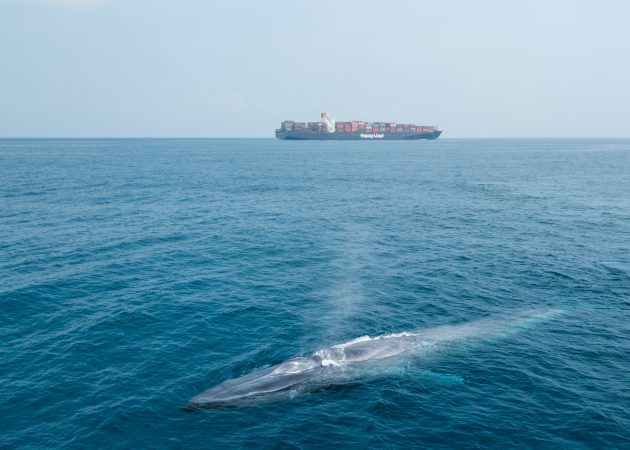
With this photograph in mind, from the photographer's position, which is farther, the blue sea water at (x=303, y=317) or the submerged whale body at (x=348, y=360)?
the submerged whale body at (x=348, y=360)

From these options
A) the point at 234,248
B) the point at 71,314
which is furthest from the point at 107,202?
the point at 71,314

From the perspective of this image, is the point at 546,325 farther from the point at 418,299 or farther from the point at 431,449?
the point at 431,449

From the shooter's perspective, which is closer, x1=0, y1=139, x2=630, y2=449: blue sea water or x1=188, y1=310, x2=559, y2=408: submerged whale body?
x1=0, y1=139, x2=630, y2=449: blue sea water

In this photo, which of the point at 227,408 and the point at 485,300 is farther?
the point at 485,300

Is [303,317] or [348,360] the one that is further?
[303,317]

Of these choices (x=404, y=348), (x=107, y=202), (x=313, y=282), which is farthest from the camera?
(x=107, y=202)
